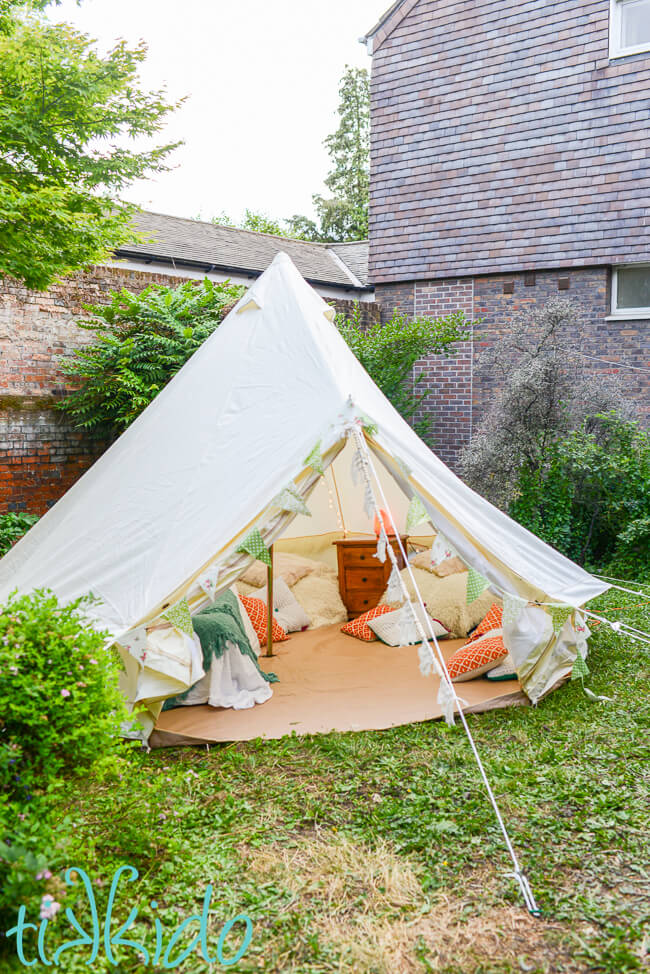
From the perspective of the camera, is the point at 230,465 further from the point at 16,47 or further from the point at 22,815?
the point at 16,47

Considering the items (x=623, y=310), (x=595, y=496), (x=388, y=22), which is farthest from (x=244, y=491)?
(x=388, y=22)

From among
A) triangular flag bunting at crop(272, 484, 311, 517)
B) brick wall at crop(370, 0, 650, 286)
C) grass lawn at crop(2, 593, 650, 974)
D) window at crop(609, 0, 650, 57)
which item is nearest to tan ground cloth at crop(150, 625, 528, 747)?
grass lawn at crop(2, 593, 650, 974)

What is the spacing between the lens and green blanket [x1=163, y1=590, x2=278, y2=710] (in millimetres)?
4227

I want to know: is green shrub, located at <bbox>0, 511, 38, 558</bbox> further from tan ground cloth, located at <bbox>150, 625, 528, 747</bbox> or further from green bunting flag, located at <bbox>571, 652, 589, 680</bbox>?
green bunting flag, located at <bbox>571, 652, 589, 680</bbox>

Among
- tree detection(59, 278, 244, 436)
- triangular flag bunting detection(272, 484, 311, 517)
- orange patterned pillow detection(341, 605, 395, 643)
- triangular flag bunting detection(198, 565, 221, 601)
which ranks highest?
tree detection(59, 278, 244, 436)

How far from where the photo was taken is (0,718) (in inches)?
96.3

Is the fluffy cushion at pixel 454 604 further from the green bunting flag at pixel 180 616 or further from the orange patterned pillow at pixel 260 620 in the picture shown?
the green bunting flag at pixel 180 616

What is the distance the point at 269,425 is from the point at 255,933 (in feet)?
7.85

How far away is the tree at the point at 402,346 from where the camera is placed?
793 centimetres

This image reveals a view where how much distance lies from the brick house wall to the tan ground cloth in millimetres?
2620

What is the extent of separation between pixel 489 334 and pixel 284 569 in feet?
13.2

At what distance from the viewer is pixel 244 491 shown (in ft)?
12.4

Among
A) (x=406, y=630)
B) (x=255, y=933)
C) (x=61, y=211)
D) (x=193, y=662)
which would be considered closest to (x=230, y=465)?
(x=193, y=662)

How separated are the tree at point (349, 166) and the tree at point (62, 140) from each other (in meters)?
20.4
